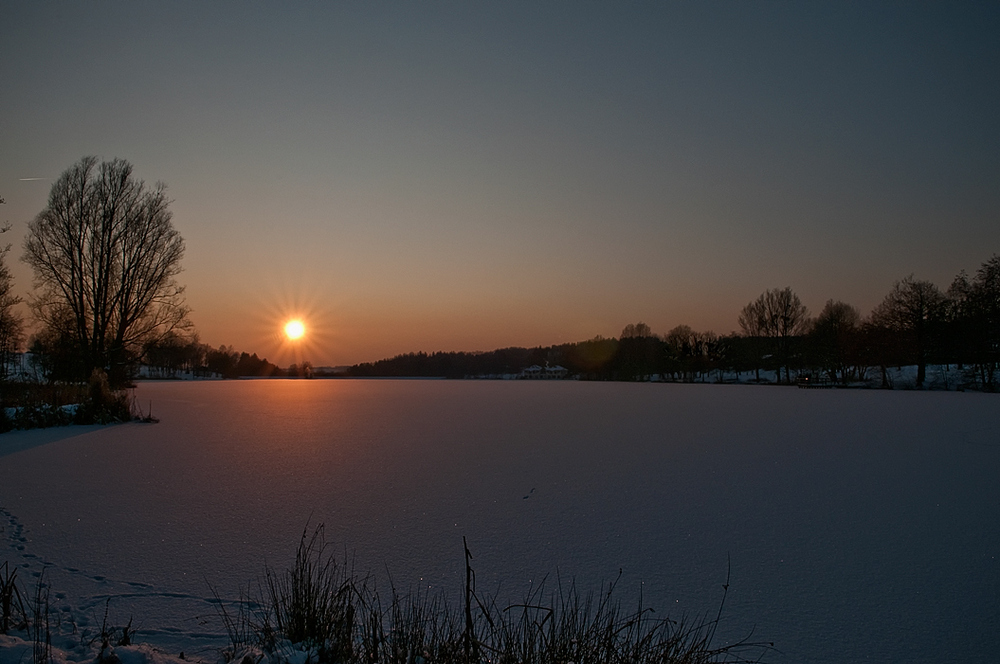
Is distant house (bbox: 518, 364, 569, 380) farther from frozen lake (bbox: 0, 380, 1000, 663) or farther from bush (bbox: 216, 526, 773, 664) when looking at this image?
bush (bbox: 216, 526, 773, 664)

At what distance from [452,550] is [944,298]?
43479 mm

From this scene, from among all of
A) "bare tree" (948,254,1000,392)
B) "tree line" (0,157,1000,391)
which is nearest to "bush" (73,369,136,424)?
"tree line" (0,157,1000,391)

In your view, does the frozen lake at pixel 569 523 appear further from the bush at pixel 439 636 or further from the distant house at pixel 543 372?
the distant house at pixel 543 372

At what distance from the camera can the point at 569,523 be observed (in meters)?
4.64

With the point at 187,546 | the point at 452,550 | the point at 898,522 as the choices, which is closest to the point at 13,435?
the point at 187,546

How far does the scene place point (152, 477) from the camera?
6320 millimetres

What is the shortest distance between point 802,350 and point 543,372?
4610cm

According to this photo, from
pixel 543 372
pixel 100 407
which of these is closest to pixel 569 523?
pixel 100 407

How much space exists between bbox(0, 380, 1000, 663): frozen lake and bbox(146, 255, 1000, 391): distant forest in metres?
16.6

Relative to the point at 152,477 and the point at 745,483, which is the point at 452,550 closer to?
the point at 745,483

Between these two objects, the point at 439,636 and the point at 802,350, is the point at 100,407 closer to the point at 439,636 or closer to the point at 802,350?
the point at 439,636

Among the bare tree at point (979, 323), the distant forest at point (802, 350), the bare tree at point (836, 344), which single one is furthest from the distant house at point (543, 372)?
the bare tree at point (979, 323)

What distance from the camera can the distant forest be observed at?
3231cm

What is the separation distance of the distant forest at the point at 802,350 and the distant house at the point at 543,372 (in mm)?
1309
